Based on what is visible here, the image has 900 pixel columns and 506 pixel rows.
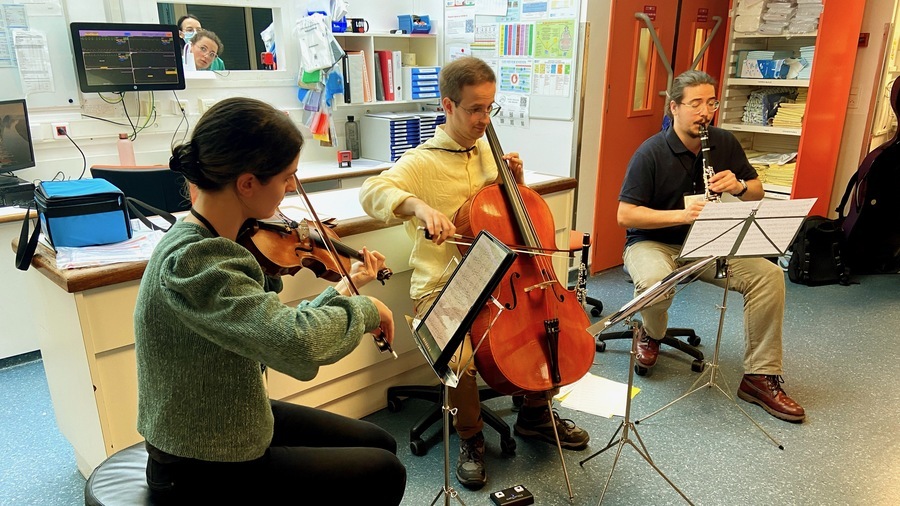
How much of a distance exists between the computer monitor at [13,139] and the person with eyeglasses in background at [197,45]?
941 millimetres

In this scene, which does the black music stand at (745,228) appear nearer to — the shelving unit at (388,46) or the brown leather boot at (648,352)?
the brown leather boot at (648,352)

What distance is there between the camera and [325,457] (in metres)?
1.25

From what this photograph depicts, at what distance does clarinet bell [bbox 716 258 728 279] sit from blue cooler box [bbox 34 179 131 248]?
202cm

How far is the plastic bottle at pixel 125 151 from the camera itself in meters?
3.27

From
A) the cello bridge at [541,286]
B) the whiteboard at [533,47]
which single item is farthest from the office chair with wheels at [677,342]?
the whiteboard at [533,47]

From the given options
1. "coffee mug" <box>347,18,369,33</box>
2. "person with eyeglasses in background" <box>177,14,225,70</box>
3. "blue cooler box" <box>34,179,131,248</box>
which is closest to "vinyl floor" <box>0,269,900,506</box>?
"blue cooler box" <box>34,179,131,248</box>

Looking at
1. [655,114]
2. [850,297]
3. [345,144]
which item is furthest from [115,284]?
[850,297]

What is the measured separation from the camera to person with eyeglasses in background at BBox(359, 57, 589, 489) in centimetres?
190

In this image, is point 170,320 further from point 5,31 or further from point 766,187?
point 766,187

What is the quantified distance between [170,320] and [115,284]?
65cm

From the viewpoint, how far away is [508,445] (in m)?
2.10

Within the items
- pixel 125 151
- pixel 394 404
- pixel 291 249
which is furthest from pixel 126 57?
pixel 291 249

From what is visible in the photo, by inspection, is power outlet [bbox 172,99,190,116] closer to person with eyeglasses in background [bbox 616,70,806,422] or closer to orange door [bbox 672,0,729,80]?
person with eyeglasses in background [bbox 616,70,806,422]

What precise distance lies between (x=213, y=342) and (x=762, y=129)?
4.00 m
